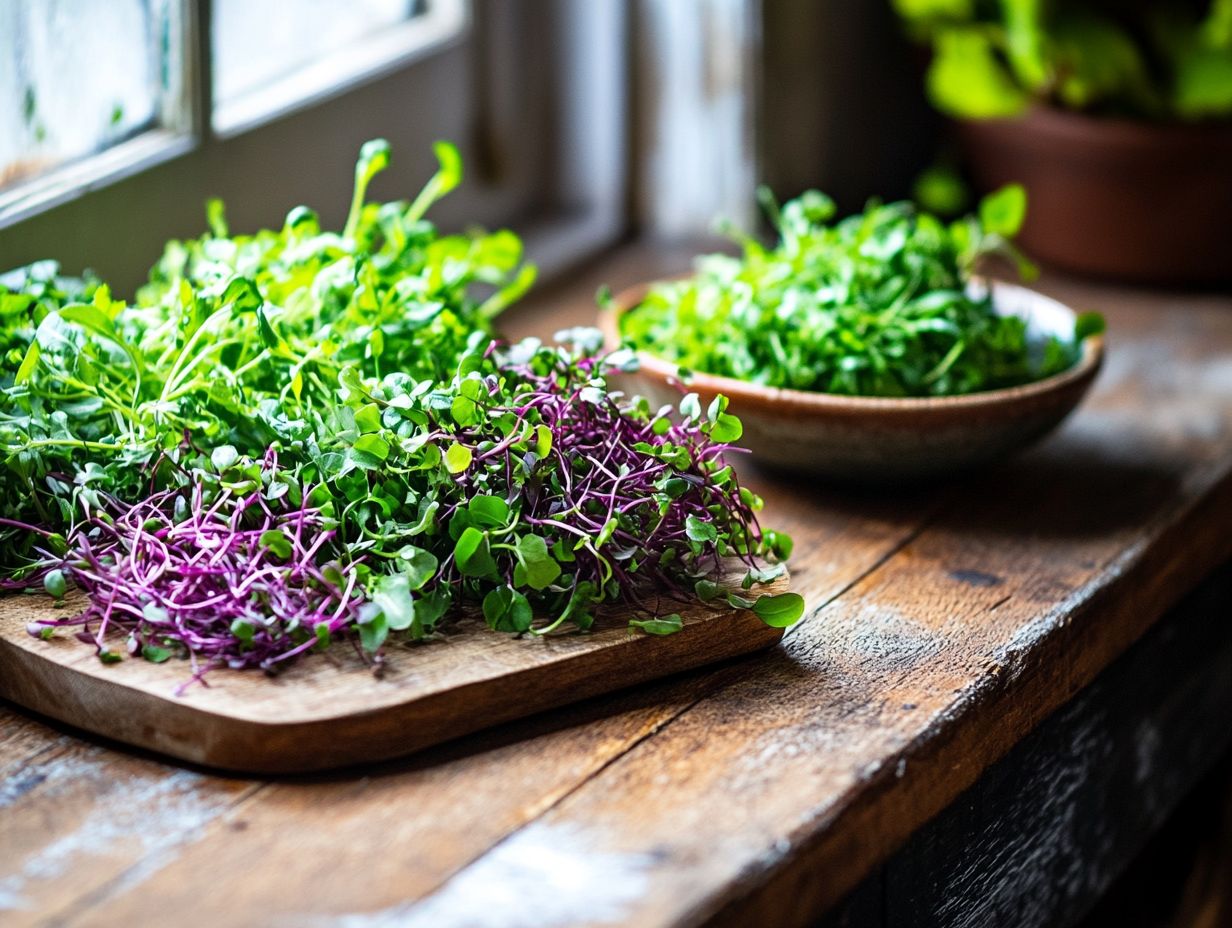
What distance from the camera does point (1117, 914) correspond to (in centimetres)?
136

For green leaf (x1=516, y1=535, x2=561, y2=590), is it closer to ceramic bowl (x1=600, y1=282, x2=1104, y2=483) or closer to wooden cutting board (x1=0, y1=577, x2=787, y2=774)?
wooden cutting board (x1=0, y1=577, x2=787, y2=774)

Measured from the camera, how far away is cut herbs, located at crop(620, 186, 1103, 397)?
0.99 metres

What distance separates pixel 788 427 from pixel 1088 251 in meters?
0.77

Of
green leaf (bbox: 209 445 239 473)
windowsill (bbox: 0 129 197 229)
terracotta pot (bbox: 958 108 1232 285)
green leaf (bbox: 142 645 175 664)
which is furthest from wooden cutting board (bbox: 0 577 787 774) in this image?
terracotta pot (bbox: 958 108 1232 285)

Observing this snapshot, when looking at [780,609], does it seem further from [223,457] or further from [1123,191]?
[1123,191]

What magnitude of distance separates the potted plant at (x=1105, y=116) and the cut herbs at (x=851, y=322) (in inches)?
20.7

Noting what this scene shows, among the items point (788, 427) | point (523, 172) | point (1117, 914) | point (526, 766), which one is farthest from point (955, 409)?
point (523, 172)

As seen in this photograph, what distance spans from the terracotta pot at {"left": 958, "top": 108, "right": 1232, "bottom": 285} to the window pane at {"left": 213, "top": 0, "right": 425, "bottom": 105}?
2.34 feet

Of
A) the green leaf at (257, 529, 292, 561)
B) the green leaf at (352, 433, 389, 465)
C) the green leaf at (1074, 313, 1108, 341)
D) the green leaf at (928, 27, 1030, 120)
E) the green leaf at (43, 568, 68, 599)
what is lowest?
the green leaf at (43, 568, 68, 599)

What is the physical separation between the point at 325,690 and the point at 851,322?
46cm

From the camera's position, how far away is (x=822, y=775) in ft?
2.34

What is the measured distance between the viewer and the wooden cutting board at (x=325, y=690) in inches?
27.3

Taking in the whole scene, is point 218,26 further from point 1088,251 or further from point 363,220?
point 1088,251

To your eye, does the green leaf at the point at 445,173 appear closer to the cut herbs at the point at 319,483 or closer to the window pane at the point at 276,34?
the cut herbs at the point at 319,483
